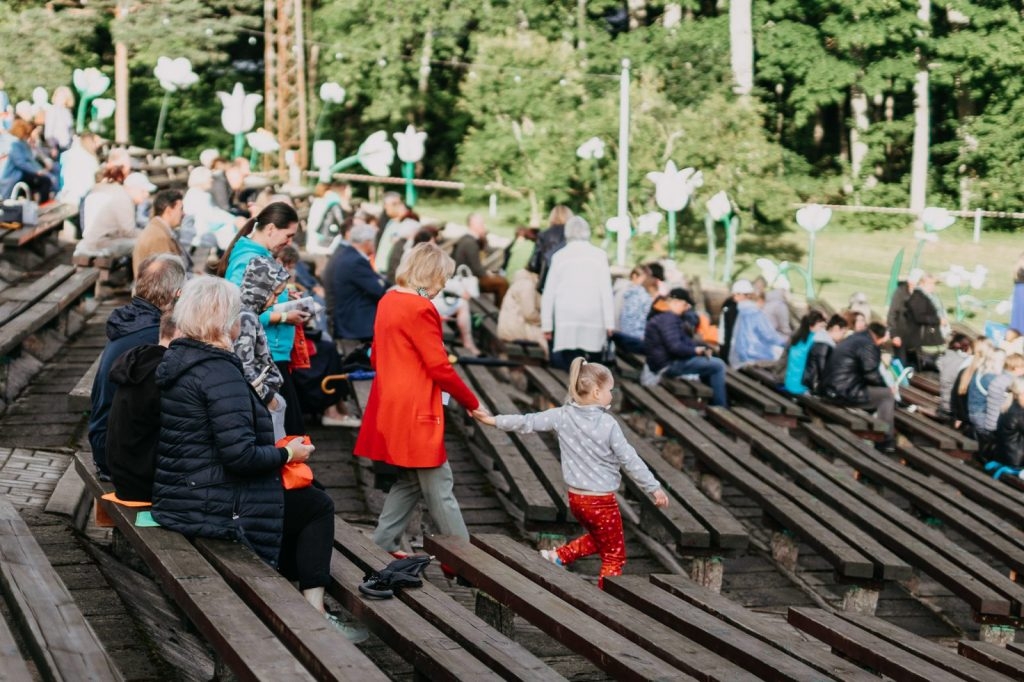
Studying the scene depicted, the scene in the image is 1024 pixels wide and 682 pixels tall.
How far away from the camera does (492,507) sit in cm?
855

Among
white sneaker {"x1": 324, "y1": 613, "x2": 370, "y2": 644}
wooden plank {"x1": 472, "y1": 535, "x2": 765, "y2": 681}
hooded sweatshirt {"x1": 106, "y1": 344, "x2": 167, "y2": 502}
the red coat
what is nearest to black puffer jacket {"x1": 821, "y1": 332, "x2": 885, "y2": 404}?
the red coat

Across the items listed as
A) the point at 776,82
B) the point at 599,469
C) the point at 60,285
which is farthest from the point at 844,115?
the point at 599,469

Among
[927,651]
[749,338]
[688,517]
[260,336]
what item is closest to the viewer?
[927,651]

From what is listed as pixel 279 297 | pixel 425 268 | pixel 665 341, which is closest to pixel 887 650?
pixel 425 268

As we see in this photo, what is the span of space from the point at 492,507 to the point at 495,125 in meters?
22.4

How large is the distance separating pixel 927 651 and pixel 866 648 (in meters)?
0.33

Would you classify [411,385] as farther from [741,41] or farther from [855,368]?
[741,41]

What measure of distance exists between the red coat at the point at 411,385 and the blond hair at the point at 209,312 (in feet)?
5.20

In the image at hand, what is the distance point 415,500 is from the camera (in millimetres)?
6469

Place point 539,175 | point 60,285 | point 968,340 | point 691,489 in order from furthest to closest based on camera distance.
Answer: point 539,175 → point 968,340 → point 60,285 → point 691,489

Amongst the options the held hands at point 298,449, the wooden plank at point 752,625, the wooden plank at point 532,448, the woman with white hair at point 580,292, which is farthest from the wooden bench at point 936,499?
the held hands at point 298,449

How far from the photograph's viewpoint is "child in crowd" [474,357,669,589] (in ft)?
21.6

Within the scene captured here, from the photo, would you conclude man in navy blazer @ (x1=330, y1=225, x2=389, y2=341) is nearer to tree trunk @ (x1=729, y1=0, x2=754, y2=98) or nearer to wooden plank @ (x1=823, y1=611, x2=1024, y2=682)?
wooden plank @ (x1=823, y1=611, x2=1024, y2=682)

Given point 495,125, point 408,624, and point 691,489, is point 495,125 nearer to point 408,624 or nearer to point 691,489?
point 691,489
